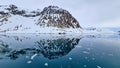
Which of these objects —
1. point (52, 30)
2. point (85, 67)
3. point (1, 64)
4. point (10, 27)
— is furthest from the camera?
point (10, 27)

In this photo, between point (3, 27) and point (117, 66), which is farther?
point (3, 27)

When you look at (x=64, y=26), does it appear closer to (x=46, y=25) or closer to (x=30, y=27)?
(x=46, y=25)

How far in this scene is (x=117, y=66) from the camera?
2347 cm

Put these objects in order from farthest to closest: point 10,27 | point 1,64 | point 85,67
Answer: point 10,27, point 1,64, point 85,67

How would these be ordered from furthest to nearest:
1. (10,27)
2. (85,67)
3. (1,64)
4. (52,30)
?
(10,27) < (52,30) < (1,64) < (85,67)

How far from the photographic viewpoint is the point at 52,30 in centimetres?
17788

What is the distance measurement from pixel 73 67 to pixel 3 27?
592 feet

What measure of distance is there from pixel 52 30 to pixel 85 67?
155 meters

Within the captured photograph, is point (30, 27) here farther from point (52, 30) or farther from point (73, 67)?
point (73, 67)

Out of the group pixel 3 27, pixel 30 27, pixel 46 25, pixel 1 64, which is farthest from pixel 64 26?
pixel 1 64

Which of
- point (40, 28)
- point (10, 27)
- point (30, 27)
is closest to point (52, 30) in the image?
point (40, 28)

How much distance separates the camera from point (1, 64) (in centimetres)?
2458

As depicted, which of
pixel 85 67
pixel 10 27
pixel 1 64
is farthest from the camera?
pixel 10 27

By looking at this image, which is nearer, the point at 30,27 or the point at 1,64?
the point at 1,64
